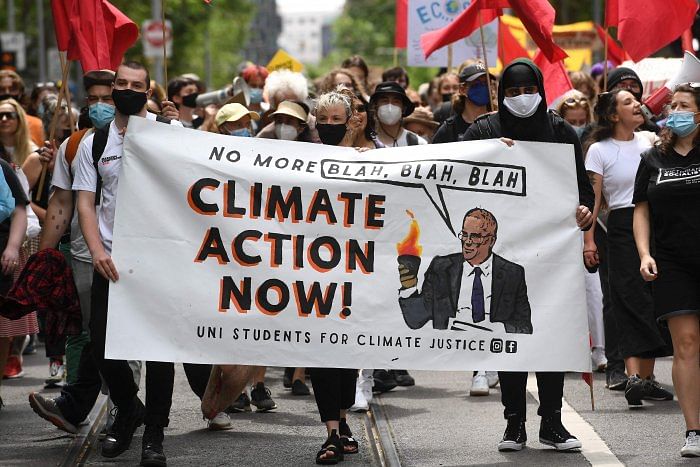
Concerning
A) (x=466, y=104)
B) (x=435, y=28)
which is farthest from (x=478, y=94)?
(x=435, y=28)

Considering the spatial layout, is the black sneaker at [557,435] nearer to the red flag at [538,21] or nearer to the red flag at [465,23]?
the red flag at [538,21]

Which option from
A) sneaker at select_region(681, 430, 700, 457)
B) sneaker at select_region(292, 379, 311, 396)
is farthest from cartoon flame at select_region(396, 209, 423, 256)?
sneaker at select_region(292, 379, 311, 396)

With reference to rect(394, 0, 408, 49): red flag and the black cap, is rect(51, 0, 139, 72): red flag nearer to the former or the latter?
the black cap

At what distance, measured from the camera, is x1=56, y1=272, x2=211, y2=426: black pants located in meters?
7.56

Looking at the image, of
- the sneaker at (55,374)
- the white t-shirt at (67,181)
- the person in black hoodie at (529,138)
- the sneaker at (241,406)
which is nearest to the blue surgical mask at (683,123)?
the person in black hoodie at (529,138)

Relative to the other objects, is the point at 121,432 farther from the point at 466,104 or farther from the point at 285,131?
the point at 466,104

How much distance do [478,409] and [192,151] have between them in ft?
9.48

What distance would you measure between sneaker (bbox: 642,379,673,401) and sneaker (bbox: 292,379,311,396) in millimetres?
2268

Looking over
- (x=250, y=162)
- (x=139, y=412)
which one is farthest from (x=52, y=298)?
(x=250, y=162)

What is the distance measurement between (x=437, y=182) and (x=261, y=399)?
2.59 metres

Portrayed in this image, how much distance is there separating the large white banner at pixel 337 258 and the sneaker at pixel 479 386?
2.45 m

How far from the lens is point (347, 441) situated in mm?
7883

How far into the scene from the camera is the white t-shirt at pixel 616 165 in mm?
9867

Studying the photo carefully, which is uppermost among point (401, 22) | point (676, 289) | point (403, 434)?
point (401, 22)
